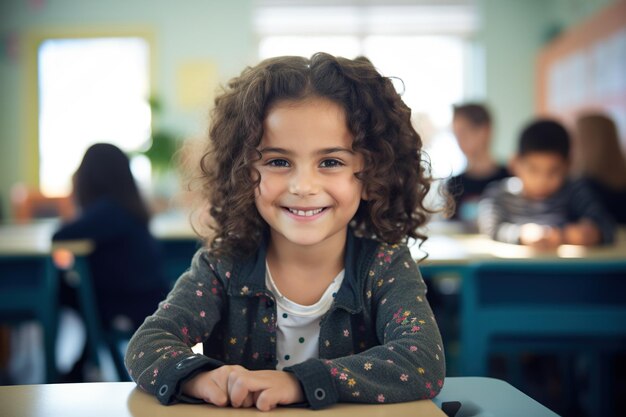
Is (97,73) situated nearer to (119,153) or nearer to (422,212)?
(119,153)

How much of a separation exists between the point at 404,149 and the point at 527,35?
20.8ft

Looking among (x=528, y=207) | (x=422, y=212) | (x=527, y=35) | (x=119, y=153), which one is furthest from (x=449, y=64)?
(x=422, y=212)

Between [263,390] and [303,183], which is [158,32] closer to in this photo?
[303,183]

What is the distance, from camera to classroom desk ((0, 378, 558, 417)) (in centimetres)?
75

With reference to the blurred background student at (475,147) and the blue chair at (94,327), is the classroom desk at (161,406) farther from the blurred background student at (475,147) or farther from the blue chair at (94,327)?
the blurred background student at (475,147)

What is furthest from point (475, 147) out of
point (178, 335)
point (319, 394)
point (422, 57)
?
point (422, 57)

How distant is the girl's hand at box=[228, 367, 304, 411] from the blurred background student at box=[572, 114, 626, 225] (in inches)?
115

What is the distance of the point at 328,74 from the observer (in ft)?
3.54

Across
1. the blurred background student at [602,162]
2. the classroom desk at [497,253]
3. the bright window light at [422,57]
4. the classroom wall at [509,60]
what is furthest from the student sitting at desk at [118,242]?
the classroom wall at [509,60]

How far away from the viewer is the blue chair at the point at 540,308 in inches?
83.4

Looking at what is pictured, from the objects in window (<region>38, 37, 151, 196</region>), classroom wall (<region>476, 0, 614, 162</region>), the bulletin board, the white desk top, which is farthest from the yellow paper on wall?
the white desk top

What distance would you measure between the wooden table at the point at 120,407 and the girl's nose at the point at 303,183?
1.16 ft

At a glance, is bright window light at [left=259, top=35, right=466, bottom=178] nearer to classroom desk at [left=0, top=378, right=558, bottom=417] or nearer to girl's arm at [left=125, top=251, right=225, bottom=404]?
girl's arm at [left=125, top=251, right=225, bottom=404]

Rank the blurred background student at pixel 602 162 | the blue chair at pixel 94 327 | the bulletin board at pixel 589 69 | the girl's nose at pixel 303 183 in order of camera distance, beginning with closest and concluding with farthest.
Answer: the girl's nose at pixel 303 183, the blue chair at pixel 94 327, the blurred background student at pixel 602 162, the bulletin board at pixel 589 69
